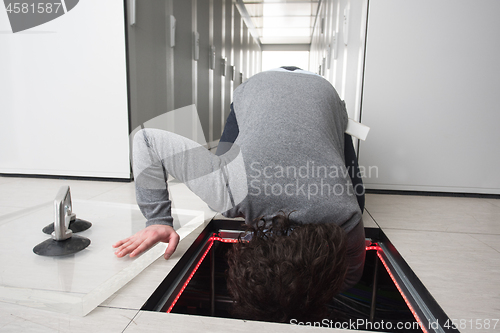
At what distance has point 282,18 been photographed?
630 cm

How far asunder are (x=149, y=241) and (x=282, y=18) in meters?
6.23

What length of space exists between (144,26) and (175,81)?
2.39 feet

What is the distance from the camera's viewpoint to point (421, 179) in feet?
6.28

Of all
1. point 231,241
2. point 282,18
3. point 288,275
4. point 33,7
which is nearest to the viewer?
point 288,275

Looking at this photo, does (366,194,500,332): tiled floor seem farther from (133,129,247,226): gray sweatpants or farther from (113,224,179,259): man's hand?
(113,224,179,259): man's hand

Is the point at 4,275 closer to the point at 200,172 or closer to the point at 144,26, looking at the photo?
the point at 200,172

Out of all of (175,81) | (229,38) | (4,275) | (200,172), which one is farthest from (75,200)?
(229,38)

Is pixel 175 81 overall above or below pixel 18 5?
below

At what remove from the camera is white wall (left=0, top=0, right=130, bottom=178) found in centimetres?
198

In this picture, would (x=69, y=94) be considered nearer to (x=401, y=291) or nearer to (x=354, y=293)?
(x=354, y=293)

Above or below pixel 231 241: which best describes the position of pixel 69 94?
above

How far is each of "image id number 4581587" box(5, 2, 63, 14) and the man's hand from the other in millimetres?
1729

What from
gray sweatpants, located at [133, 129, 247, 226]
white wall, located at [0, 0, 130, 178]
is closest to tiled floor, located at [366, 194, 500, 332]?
gray sweatpants, located at [133, 129, 247, 226]

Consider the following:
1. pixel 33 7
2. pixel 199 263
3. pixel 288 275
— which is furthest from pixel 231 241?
pixel 33 7
